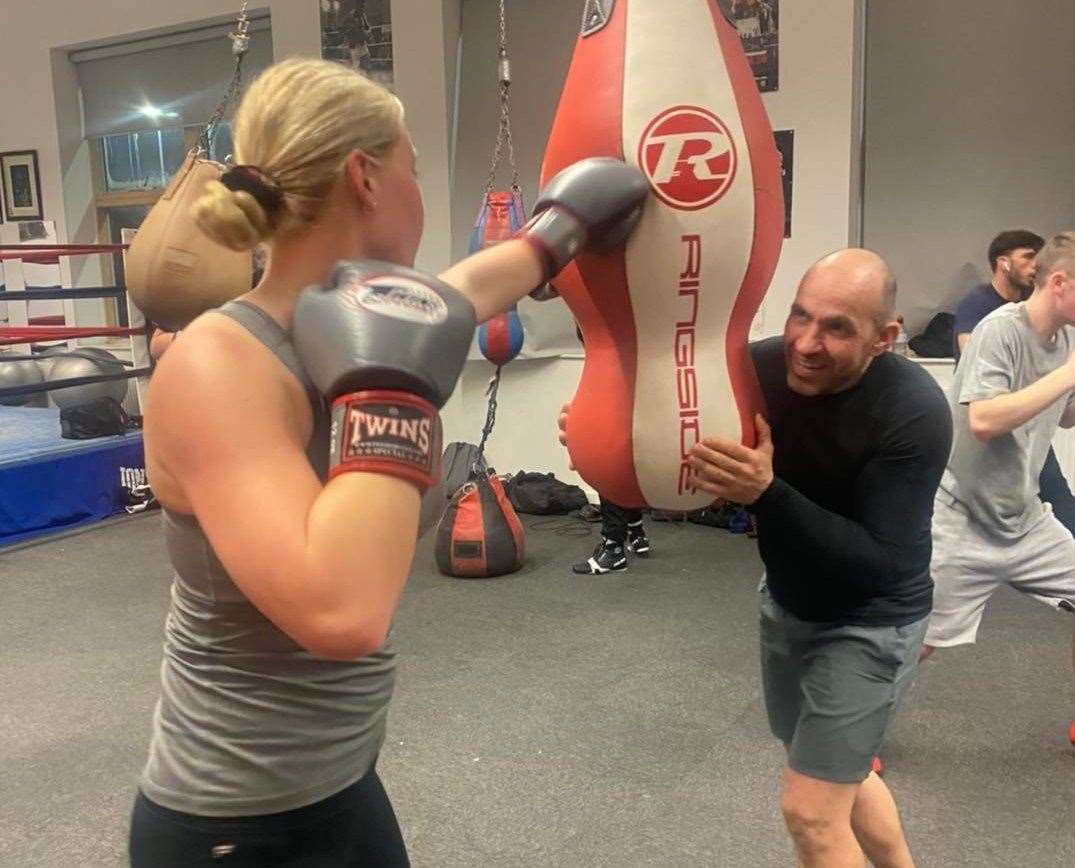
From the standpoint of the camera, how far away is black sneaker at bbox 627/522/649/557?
4137 millimetres

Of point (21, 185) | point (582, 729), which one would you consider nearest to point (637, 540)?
point (582, 729)

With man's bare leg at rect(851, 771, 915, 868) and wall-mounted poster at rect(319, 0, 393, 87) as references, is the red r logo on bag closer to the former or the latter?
man's bare leg at rect(851, 771, 915, 868)

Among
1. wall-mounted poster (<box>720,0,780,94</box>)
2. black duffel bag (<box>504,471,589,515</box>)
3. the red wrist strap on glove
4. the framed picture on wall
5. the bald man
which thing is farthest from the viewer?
the framed picture on wall

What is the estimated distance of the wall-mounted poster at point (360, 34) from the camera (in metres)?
5.10

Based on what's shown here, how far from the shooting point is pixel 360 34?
5164 millimetres

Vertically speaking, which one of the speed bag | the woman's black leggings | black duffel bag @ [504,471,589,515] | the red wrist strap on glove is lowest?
black duffel bag @ [504,471,589,515]

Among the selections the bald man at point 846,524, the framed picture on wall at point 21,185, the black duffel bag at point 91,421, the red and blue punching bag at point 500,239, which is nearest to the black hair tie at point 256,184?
the bald man at point 846,524

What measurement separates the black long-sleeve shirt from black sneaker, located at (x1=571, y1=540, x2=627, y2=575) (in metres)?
2.43

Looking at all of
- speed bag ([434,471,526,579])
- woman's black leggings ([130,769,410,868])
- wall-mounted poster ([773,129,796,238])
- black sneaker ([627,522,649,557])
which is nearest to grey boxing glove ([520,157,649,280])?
woman's black leggings ([130,769,410,868])

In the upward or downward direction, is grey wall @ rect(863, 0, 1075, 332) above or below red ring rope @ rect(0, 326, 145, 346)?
above

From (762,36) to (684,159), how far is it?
3.52 m

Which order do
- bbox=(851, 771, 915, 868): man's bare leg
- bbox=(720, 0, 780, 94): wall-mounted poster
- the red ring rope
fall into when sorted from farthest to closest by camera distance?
the red ring rope → bbox=(720, 0, 780, 94): wall-mounted poster → bbox=(851, 771, 915, 868): man's bare leg

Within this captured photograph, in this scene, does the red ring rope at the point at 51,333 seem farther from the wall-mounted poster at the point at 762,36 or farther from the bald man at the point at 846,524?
the bald man at the point at 846,524

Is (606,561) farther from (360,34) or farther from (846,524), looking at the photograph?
(360,34)
